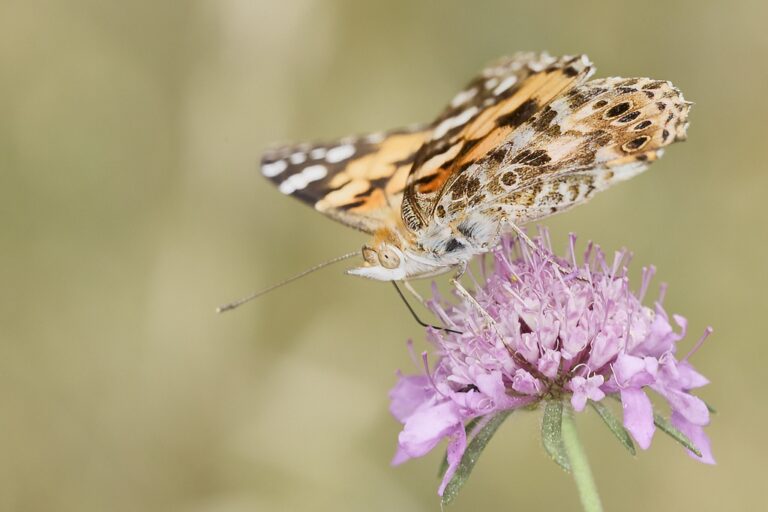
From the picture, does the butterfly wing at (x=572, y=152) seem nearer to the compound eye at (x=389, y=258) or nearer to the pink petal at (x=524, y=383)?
the compound eye at (x=389, y=258)

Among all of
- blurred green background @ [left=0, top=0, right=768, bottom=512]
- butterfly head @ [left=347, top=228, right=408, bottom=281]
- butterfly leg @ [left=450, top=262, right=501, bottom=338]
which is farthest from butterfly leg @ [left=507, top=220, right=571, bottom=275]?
blurred green background @ [left=0, top=0, right=768, bottom=512]

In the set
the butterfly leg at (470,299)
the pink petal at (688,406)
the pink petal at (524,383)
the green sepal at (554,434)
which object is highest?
the butterfly leg at (470,299)

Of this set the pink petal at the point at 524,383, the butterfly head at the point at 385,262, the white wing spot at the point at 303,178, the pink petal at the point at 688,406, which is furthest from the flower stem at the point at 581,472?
the white wing spot at the point at 303,178

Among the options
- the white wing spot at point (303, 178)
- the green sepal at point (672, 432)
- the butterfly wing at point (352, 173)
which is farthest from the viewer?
the white wing spot at point (303, 178)

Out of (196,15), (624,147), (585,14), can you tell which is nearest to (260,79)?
(196,15)

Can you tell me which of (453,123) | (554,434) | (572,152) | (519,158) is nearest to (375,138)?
(453,123)

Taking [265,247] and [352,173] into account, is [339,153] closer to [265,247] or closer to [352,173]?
[352,173]

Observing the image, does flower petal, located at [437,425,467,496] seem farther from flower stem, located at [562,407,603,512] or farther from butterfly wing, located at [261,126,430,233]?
butterfly wing, located at [261,126,430,233]
